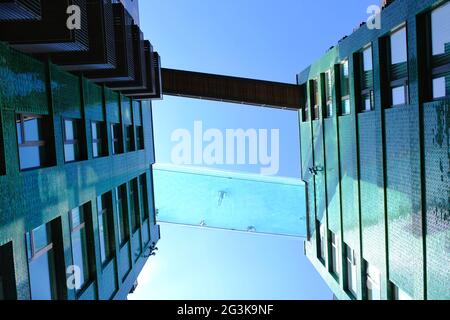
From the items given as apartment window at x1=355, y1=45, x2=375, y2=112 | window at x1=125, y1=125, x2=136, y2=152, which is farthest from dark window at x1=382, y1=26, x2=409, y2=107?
window at x1=125, y1=125, x2=136, y2=152

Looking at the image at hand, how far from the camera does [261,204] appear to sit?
78.4ft

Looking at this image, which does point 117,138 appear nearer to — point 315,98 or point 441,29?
point 315,98

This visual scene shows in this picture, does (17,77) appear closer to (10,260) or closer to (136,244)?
(10,260)

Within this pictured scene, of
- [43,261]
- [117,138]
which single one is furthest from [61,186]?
[117,138]

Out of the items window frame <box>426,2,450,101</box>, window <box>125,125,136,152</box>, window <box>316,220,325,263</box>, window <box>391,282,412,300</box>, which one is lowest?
window <box>316,220,325,263</box>

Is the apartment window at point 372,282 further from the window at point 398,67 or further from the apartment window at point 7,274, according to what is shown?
the apartment window at point 7,274

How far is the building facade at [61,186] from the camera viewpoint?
7.25 metres

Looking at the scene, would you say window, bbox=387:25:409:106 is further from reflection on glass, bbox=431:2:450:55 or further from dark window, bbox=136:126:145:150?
dark window, bbox=136:126:145:150

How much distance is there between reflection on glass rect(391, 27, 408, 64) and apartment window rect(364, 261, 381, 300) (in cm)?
571

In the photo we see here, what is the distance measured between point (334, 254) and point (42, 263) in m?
10.7

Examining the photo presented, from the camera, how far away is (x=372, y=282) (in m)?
11.9

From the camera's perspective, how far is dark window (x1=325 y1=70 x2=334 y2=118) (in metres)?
15.1

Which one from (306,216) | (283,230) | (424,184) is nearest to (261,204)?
(283,230)

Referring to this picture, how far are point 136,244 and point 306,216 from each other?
8045mm
